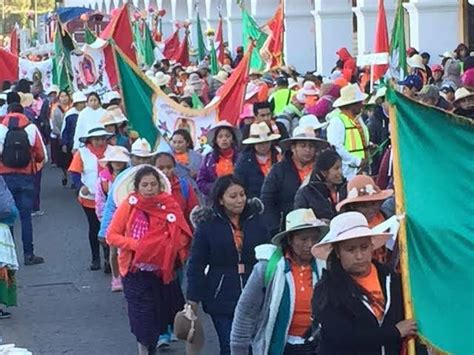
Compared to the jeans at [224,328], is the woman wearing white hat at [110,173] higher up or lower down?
higher up

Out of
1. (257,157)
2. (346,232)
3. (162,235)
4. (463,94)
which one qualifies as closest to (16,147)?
(257,157)

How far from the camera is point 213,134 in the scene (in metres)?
11.1

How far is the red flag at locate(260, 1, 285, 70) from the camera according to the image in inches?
858

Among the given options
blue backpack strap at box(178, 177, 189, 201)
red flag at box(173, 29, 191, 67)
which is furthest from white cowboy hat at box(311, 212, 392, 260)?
red flag at box(173, 29, 191, 67)

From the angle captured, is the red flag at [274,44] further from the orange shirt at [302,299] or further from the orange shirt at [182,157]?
the orange shirt at [302,299]

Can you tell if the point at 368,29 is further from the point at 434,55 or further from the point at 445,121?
the point at 445,121

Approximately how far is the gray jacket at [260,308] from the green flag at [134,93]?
674 centimetres

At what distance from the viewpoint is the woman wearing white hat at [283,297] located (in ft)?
20.2

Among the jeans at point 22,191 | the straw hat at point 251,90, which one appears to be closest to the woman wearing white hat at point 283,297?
the jeans at point 22,191

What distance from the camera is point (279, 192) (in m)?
9.16

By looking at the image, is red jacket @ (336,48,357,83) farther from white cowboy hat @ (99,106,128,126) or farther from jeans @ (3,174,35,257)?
jeans @ (3,174,35,257)

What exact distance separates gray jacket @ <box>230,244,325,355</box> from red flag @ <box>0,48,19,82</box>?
19.7m

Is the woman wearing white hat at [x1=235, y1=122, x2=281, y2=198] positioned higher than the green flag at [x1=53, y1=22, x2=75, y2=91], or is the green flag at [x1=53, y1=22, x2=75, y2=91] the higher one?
the green flag at [x1=53, y1=22, x2=75, y2=91]

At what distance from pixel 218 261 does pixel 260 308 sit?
1.19 meters
